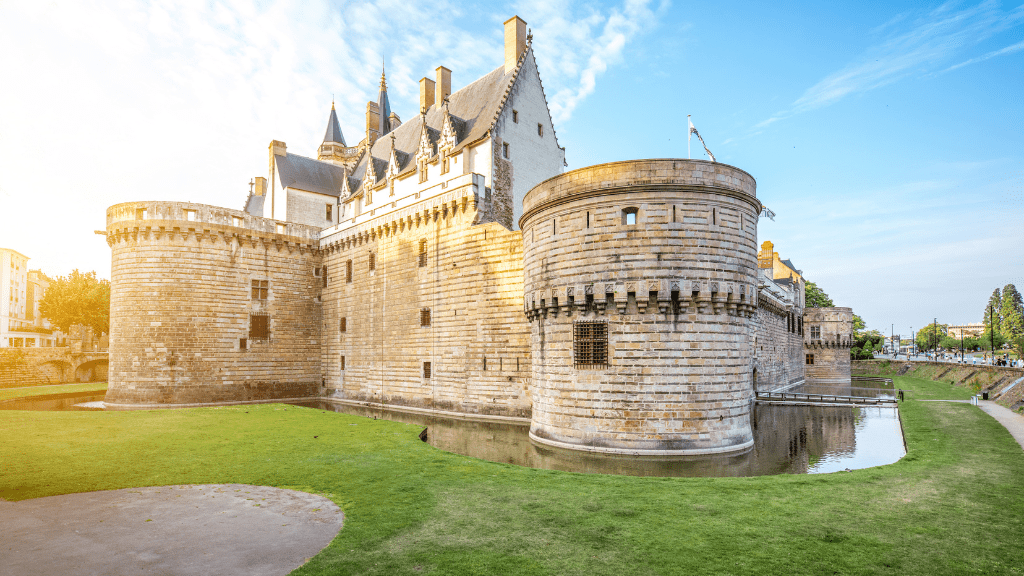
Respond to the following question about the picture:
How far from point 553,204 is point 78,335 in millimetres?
67249

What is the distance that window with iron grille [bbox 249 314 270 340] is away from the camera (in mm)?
38938

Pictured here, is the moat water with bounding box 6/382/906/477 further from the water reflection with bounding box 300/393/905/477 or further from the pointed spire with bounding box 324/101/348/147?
the pointed spire with bounding box 324/101/348/147

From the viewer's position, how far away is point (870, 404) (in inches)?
1262

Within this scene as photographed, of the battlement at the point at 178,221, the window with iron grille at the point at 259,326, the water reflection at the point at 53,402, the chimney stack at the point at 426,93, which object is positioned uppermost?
the chimney stack at the point at 426,93

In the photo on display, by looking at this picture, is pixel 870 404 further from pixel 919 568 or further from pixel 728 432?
pixel 919 568

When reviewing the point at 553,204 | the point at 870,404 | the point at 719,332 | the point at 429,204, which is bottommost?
the point at 870,404

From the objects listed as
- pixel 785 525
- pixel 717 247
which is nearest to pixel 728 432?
pixel 717 247

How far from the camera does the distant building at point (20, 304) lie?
198ft

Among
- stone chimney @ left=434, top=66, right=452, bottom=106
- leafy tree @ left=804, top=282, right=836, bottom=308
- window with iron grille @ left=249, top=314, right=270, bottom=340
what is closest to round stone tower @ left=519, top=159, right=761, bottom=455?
stone chimney @ left=434, top=66, right=452, bottom=106

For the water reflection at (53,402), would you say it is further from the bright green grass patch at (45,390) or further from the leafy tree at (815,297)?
the leafy tree at (815,297)

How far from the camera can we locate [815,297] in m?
87.9

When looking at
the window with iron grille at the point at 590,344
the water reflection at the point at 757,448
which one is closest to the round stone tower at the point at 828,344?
the water reflection at the point at 757,448

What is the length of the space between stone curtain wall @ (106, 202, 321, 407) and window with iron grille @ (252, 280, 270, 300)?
0.29 metres

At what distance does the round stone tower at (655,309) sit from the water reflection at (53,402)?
1257 inches
